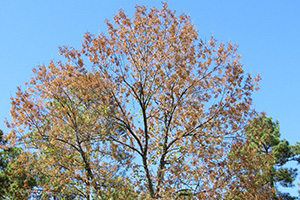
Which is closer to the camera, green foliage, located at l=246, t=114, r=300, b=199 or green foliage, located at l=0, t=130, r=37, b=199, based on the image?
green foliage, located at l=0, t=130, r=37, b=199

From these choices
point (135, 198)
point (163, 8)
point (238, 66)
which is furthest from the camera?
point (163, 8)

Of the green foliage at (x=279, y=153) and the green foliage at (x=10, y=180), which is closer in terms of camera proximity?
the green foliage at (x=10, y=180)

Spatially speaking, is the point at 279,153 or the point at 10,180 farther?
the point at 279,153

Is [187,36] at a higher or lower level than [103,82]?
higher

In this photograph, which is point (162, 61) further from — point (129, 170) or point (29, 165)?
point (29, 165)

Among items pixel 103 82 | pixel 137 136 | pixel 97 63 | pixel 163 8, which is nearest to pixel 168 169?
pixel 137 136

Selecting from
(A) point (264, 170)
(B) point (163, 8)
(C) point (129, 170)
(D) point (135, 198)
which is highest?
Answer: (B) point (163, 8)

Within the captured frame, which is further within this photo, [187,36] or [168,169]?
[187,36]

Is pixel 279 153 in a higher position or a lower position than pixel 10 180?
higher

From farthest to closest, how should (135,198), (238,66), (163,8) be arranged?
1. (163,8)
2. (238,66)
3. (135,198)

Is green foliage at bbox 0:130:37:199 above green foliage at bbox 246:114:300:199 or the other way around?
the other way around

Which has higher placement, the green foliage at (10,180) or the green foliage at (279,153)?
the green foliage at (279,153)

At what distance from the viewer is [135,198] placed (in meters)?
9.99

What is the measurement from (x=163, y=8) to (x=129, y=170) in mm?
5548
